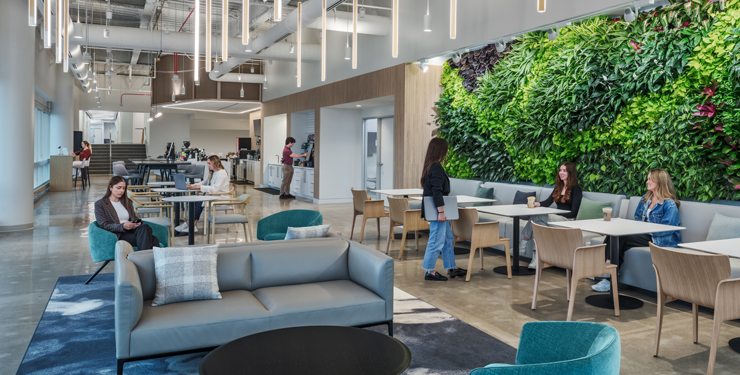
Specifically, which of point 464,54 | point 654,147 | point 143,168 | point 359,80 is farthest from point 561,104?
point 143,168

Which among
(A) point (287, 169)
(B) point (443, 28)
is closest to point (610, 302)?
(B) point (443, 28)

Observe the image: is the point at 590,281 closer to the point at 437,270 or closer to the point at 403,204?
the point at 437,270

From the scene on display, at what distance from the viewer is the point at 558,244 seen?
4.68 metres

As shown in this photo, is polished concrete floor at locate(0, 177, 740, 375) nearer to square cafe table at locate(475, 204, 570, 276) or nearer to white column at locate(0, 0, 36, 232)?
square cafe table at locate(475, 204, 570, 276)

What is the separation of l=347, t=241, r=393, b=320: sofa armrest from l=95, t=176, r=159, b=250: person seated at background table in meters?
2.47

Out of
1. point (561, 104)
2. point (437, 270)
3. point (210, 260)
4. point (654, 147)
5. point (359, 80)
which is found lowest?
point (437, 270)

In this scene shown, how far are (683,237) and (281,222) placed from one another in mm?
4339

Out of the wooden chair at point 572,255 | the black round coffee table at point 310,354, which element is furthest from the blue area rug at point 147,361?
the wooden chair at point 572,255

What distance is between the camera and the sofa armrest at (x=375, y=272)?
381 cm

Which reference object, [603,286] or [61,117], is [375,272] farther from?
[61,117]

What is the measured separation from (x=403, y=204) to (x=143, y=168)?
10.8m

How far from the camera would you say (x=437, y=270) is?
647 cm

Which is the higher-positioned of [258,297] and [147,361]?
[258,297]

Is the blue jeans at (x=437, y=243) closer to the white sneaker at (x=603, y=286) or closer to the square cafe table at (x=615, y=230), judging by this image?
the square cafe table at (x=615, y=230)
